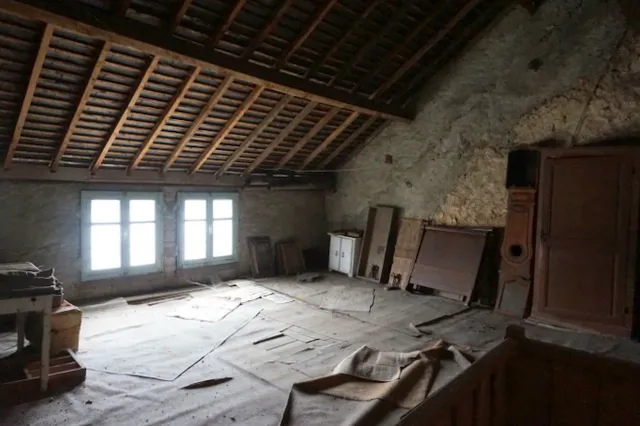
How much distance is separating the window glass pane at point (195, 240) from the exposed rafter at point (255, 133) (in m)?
0.98

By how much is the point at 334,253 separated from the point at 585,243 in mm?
4486

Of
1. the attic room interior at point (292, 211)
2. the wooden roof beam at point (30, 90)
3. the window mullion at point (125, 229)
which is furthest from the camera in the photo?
the window mullion at point (125, 229)

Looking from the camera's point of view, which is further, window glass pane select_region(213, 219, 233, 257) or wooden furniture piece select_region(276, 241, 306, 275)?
wooden furniture piece select_region(276, 241, 306, 275)

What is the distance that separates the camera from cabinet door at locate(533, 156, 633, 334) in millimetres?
5188

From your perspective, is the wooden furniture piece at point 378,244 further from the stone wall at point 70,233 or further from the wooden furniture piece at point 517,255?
the wooden furniture piece at point 517,255

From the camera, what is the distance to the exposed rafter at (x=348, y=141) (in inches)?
308

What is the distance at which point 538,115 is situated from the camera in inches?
249

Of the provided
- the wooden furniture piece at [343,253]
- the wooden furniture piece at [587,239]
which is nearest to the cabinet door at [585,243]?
the wooden furniture piece at [587,239]

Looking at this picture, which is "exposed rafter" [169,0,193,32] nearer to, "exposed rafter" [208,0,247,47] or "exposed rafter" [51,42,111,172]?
"exposed rafter" [208,0,247,47]

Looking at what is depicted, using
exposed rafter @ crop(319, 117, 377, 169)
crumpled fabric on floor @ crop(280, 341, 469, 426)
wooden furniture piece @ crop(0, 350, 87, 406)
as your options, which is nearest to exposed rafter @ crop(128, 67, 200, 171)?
wooden furniture piece @ crop(0, 350, 87, 406)

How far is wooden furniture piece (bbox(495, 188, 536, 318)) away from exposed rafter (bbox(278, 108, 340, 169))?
2953 mm

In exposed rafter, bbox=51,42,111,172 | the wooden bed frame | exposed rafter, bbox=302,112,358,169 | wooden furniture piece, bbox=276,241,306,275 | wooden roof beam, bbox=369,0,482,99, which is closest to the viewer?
the wooden bed frame

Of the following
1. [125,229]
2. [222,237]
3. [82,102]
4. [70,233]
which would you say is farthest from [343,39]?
[70,233]

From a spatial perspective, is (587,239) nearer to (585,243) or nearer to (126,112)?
(585,243)
